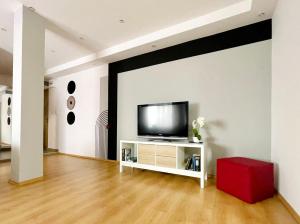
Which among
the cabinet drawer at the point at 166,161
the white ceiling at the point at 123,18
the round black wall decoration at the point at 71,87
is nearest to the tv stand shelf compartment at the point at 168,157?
the cabinet drawer at the point at 166,161

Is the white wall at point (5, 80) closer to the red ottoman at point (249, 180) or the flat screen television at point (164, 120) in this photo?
the flat screen television at point (164, 120)

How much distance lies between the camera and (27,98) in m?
2.77

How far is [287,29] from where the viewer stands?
2012 millimetres

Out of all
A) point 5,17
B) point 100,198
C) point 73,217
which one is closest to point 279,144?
point 100,198

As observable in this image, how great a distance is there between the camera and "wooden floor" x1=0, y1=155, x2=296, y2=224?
1.77 m

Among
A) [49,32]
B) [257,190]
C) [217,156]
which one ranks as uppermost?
[49,32]

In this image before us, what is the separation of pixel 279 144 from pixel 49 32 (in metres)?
4.14

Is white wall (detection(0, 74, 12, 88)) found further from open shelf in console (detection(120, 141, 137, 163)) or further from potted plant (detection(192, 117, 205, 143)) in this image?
potted plant (detection(192, 117, 205, 143))

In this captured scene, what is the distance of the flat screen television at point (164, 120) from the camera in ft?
10.2

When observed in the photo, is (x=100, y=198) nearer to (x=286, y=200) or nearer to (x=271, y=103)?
(x=286, y=200)

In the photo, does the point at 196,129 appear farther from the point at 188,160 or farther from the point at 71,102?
the point at 71,102

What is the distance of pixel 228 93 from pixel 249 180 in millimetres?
1396

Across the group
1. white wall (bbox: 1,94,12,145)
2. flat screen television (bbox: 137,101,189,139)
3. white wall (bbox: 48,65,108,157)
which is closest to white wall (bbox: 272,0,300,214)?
flat screen television (bbox: 137,101,189,139)

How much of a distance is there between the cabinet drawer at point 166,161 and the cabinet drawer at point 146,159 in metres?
0.10
